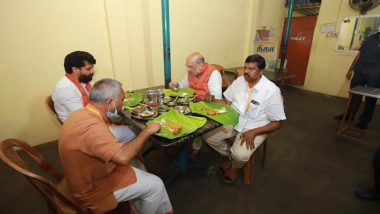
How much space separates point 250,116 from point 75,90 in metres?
1.76

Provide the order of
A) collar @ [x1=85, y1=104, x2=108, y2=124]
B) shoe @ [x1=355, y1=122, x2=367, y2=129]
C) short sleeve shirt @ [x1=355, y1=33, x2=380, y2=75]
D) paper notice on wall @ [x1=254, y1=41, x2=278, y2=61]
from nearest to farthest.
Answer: collar @ [x1=85, y1=104, x2=108, y2=124] → short sleeve shirt @ [x1=355, y1=33, x2=380, y2=75] → shoe @ [x1=355, y1=122, x2=367, y2=129] → paper notice on wall @ [x1=254, y1=41, x2=278, y2=61]

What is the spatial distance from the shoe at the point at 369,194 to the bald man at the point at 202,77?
1.68m

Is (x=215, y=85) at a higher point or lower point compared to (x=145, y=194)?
higher

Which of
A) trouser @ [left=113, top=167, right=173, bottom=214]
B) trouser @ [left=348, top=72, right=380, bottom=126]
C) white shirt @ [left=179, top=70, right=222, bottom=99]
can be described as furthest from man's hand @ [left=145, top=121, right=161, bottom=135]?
trouser @ [left=348, top=72, right=380, bottom=126]

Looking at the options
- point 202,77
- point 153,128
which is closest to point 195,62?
point 202,77

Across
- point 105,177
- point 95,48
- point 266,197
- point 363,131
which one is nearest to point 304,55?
point 363,131

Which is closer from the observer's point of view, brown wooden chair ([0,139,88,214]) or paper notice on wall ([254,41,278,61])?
brown wooden chair ([0,139,88,214])

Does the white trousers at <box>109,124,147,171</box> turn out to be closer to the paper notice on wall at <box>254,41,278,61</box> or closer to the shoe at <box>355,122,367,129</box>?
the shoe at <box>355,122,367,129</box>

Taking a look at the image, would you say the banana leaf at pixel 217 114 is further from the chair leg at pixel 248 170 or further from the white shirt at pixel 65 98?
the white shirt at pixel 65 98

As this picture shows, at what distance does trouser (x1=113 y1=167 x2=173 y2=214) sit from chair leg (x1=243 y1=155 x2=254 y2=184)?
3.27ft

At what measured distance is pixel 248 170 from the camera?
217 centimetres

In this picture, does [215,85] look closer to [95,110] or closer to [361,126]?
[95,110]

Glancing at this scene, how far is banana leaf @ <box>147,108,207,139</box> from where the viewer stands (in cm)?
138

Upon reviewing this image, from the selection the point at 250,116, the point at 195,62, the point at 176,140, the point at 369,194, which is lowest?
the point at 369,194
